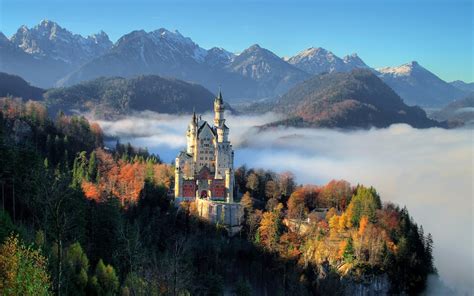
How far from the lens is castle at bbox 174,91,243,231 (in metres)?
64.7

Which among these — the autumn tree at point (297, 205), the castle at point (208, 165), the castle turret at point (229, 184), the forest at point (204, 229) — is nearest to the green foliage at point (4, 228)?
the forest at point (204, 229)

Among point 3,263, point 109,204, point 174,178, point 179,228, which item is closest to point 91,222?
point 109,204

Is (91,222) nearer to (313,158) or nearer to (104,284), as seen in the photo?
(104,284)

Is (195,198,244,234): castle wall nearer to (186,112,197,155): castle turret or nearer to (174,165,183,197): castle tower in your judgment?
(174,165,183,197): castle tower

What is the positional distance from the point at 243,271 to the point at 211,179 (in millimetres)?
14342

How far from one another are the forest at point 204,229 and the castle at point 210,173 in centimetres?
157

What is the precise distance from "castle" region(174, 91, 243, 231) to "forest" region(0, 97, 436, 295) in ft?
5.16

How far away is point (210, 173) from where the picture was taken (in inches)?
2739

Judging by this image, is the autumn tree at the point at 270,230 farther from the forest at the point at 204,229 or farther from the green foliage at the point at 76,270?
the green foliage at the point at 76,270

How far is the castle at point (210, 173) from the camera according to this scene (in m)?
64.7

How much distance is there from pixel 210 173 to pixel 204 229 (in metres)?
8.84

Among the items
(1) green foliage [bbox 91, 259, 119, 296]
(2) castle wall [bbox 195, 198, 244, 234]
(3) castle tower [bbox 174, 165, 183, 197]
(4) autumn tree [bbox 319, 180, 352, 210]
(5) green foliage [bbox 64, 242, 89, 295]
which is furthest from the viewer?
(4) autumn tree [bbox 319, 180, 352, 210]

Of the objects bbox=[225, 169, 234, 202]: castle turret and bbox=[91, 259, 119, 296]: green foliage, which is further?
bbox=[225, 169, 234, 202]: castle turret

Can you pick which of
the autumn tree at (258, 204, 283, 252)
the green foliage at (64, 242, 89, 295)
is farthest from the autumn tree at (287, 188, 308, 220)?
the green foliage at (64, 242, 89, 295)
